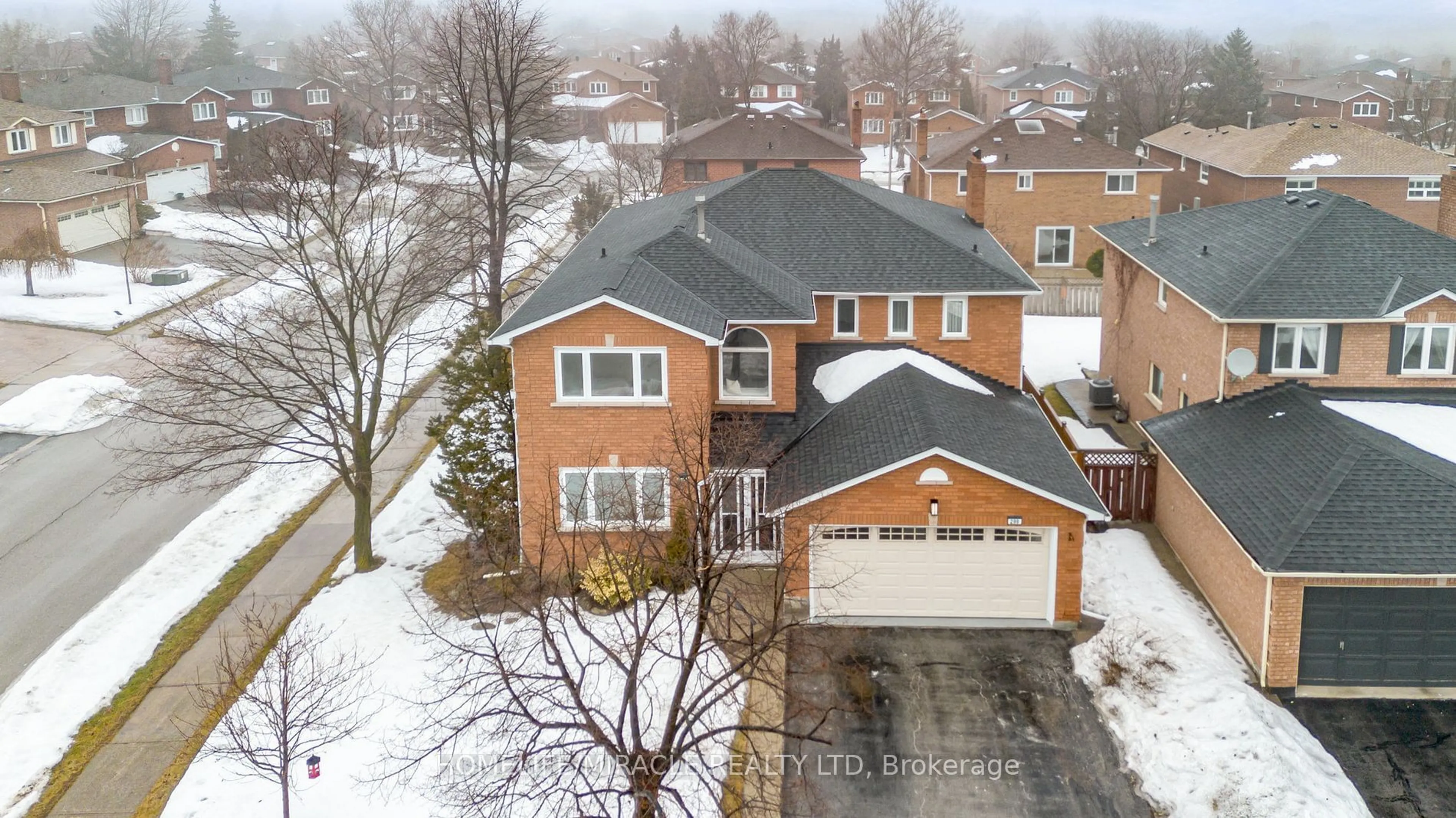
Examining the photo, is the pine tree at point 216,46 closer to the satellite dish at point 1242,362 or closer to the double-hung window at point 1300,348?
the satellite dish at point 1242,362

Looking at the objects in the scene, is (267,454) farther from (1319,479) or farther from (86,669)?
(1319,479)

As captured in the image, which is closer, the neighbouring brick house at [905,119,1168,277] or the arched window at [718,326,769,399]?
the arched window at [718,326,769,399]

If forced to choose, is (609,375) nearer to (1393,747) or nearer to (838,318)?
(838,318)

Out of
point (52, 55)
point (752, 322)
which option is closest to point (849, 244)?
point (752, 322)

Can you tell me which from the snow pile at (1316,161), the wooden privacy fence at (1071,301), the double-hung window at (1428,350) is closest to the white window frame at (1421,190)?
the snow pile at (1316,161)

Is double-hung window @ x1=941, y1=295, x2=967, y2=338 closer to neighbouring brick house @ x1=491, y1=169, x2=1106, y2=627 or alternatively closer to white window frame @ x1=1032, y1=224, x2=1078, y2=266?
neighbouring brick house @ x1=491, y1=169, x2=1106, y2=627

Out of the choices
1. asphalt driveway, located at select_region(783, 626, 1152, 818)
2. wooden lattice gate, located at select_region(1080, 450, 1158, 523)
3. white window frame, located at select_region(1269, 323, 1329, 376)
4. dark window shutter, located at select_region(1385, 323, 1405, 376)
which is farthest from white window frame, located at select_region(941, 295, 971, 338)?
dark window shutter, located at select_region(1385, 323, 1405, 376)

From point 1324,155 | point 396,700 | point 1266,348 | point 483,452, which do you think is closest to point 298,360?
point 483,452
